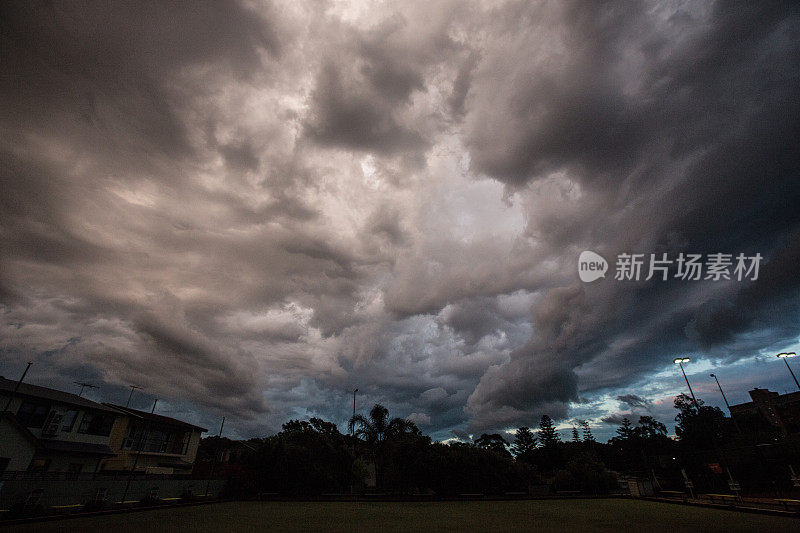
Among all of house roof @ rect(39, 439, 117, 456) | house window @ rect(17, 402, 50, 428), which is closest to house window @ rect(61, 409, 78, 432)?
house roof @ rect(39, 439, 117, 456)

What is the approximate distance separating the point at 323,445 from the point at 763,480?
162 ft

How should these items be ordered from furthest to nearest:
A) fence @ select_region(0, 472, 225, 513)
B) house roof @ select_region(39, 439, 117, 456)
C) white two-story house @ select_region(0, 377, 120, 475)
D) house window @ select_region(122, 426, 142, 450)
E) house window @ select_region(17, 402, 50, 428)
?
house window @ select_region(122, 426, 142, 450), house window @ select_region(17, 402, 50, 428), house roof @ select_region(39, 439, 117, 456), white two-story house @ select_region(0, 377, 120, 475), fence @ select_region(0, 472, 225, 513)

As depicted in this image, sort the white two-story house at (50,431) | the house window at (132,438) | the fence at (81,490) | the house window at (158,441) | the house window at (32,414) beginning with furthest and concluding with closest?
1. the house window at (158,441)
2. the house window at (132,438)
3. the house window at (32,414)
4. the white two-story house at (50,431)
5. the fence at (81,490)

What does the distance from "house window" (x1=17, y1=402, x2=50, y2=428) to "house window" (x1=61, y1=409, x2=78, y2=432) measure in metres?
1.63

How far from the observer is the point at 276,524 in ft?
53.5

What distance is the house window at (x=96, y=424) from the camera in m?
31.9

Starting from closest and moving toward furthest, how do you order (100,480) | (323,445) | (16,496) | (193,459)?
(16,496)
(100,480)
(323,445)
(193,459)

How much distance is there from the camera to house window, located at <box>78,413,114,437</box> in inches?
1255

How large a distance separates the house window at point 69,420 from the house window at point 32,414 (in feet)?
5.36

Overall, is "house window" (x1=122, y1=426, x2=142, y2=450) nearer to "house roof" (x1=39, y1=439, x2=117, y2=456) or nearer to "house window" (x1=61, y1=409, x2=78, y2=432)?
"house roof" (x1=39, y1=439, x2=117, y2=456)

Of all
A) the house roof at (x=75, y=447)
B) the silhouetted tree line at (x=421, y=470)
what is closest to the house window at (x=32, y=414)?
the house roof at (x=75, y=447)

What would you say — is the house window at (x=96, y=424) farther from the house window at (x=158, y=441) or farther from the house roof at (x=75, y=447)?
the house window at (x=158, y=441)

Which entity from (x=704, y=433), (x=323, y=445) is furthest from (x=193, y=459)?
(x=704, y=433)

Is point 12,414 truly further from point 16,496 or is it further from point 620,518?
point 620,518
